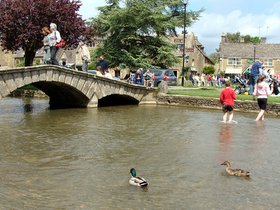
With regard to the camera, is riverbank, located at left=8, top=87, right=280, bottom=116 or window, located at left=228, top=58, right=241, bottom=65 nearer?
riverbank, located at left=8, top=87, right=280, bottom=116

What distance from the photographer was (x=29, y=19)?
120 ft

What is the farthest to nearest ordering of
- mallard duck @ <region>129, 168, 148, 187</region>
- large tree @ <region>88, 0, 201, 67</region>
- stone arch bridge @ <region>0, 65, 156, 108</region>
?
large tree @ <region>88, 0, 201, 67</region> → stone arch bridge @ <region>0, 65, 156, 108</region> → mallard duck @ <region>129, 168, 148, 187</region>

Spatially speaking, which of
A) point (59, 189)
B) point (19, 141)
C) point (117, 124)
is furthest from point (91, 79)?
point (59, 189)

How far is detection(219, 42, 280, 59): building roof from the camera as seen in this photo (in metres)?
87.0

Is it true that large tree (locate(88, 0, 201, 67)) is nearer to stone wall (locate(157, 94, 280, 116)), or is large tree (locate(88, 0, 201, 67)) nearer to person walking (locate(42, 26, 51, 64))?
stone wall (locate(157, 94, 280, 116))

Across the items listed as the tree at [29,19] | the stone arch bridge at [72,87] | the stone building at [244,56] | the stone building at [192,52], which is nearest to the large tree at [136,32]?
the tree at [29,19]

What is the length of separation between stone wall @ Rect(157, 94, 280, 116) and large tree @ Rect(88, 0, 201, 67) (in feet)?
47.5

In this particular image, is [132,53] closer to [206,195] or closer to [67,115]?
[67,115]

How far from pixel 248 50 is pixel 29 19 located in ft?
195

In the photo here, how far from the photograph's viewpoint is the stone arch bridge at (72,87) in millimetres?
20938

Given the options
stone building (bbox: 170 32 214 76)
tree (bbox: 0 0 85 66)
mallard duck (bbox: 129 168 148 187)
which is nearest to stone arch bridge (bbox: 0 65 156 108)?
tree (bbox: 0 0 85 66)

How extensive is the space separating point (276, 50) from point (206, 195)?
83.8 metres

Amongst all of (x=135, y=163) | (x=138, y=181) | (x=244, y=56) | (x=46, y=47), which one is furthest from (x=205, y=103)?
(x=244, y=56)

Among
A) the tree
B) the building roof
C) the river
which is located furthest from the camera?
the building roof
